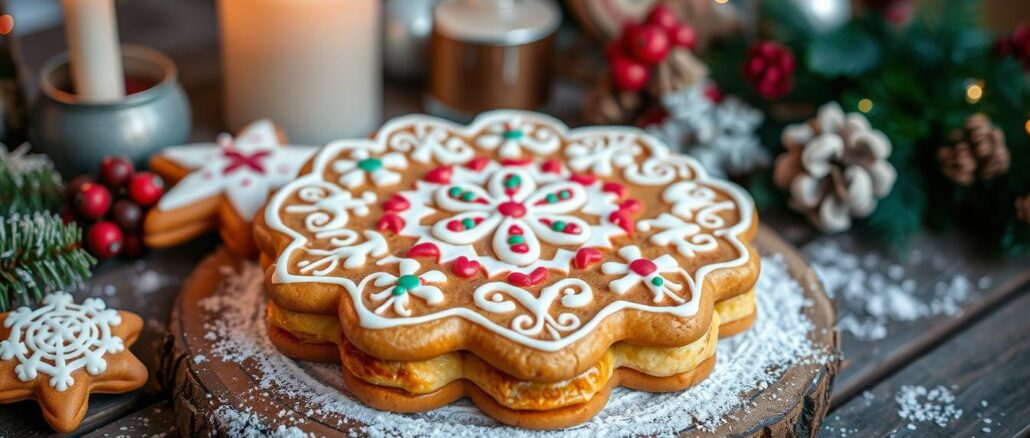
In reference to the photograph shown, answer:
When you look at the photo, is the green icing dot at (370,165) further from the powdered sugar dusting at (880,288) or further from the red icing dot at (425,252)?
the powdered sugar dusting at (880,288)

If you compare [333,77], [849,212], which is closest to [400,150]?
[333,77]

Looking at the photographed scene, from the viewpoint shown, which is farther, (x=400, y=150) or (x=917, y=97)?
(x=917, y=97)

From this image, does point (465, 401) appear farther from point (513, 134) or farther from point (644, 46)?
point (644, 46)

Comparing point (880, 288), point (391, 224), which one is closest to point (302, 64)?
point (391, 224)

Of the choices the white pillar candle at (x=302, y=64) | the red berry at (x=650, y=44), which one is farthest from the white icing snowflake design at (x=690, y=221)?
the white pillar candle at (x=302, y=64)

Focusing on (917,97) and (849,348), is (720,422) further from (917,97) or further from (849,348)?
(917,97)
